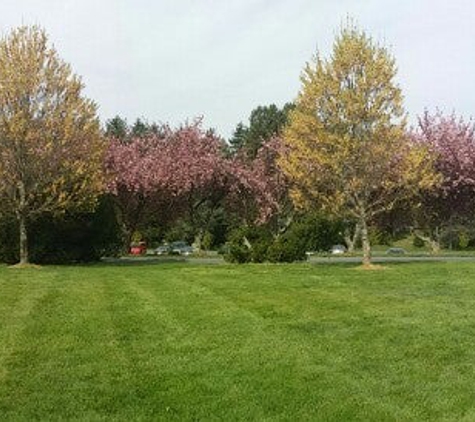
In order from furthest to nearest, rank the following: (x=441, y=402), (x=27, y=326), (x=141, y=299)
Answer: (x=141, y=299) < (x=27, y=326) < (x=441, y=402)

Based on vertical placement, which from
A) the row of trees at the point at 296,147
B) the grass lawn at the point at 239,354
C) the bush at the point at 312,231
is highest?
the row of trees at the point at 296,147

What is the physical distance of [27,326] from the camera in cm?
999

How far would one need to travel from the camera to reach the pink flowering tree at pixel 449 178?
42.1m

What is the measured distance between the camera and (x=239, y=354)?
27.0 ft

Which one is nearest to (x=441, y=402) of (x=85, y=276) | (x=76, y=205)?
(x=85, y=276)

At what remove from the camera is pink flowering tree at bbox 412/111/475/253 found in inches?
1656

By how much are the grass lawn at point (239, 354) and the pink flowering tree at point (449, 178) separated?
28788mm

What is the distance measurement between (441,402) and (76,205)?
19894 millimetres

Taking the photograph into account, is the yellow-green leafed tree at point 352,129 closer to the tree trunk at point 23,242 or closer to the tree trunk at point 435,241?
the tree trunk at point 23,242

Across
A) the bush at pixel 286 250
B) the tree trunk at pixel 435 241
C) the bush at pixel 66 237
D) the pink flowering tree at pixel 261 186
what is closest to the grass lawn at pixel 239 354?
the bush at pixel 286 250

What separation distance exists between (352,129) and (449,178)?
65.5ft

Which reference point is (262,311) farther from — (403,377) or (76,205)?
(76,205)


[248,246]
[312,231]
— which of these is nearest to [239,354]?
[248,246]

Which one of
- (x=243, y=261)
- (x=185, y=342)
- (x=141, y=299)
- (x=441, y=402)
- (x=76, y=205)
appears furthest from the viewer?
(x=243, y=261)
